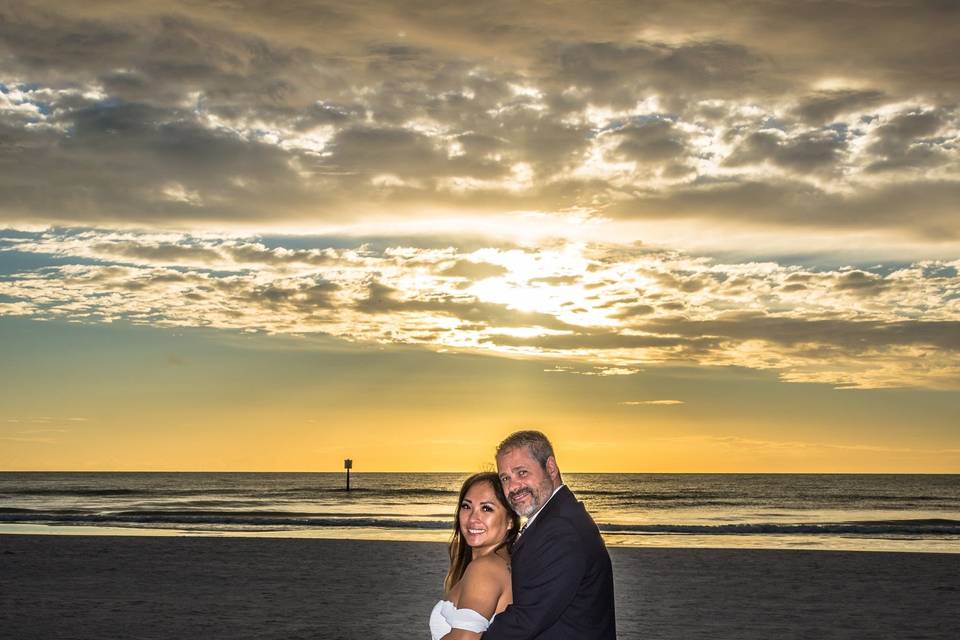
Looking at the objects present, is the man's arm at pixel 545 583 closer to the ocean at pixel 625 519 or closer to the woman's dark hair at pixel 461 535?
the woman's dark hair at pixel 461 535

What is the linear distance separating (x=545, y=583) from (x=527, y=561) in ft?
0.44

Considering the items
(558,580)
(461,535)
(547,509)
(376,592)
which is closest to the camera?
(558,580)

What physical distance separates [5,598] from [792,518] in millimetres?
37312

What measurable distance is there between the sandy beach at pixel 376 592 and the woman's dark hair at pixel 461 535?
746 cm

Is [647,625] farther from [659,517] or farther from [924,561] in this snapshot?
[659,517]

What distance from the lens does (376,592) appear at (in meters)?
15.7

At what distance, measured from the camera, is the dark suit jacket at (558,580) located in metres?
4.22

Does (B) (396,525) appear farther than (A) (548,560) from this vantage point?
Yes

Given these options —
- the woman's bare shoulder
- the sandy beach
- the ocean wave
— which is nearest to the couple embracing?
the woman's bare shoulder

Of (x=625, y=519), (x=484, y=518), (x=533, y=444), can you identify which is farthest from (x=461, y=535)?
(x=625, y=519)

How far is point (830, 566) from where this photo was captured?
19.8 m

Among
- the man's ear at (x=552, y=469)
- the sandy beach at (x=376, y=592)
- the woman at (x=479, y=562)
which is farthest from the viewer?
the sandy beach at (x=376, y=592)

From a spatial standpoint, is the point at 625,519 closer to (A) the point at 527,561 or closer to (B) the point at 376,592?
(B) the point at 376,592

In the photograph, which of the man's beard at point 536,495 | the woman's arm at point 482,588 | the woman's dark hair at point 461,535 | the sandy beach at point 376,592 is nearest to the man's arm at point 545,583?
the man's beard at point 536,495
